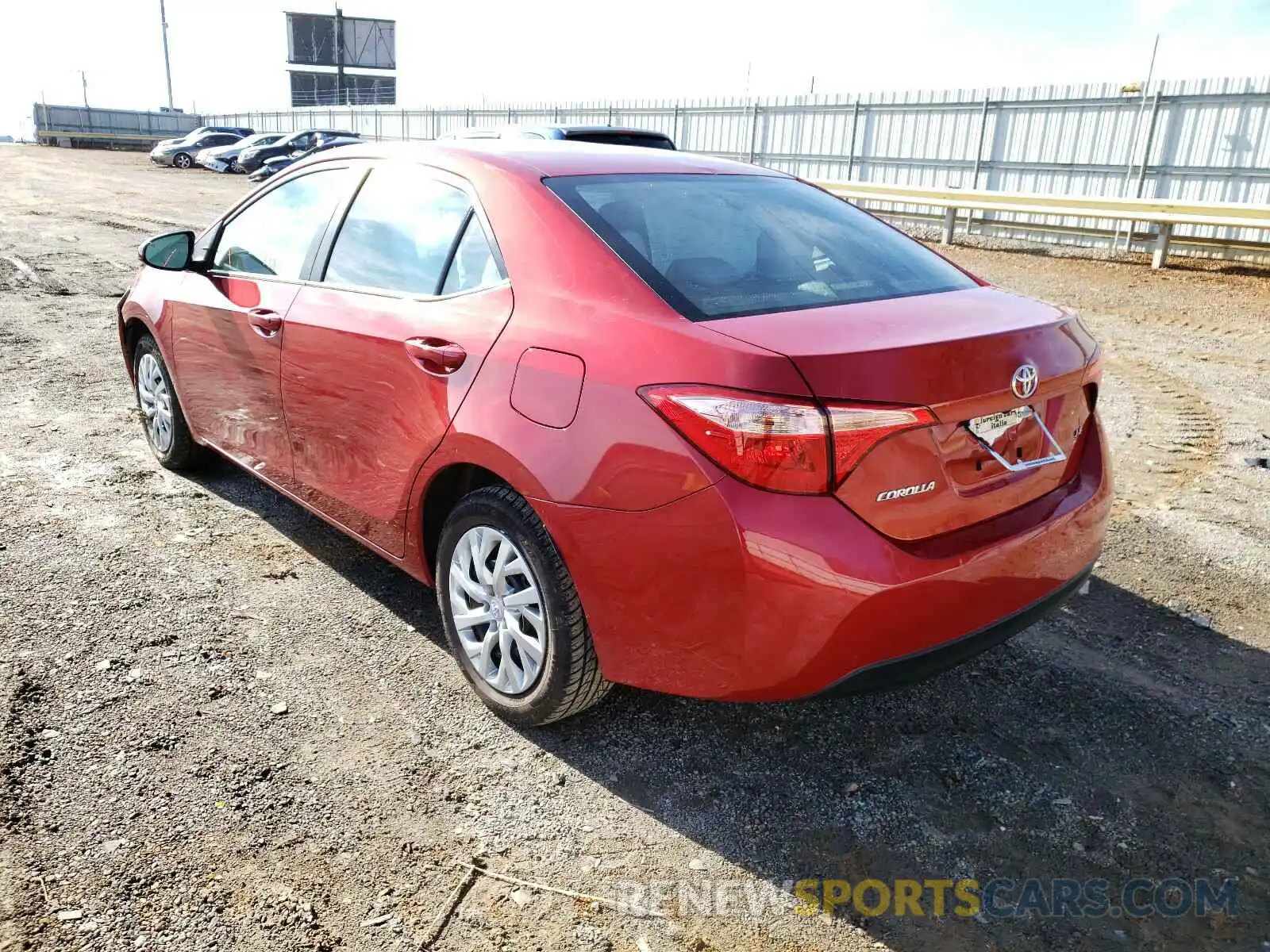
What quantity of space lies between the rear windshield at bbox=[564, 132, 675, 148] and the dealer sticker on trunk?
362 inches

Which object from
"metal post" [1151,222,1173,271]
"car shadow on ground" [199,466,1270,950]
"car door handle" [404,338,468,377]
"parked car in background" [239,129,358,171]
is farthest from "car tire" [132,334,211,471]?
"parked car in background" [239,129,358,171]

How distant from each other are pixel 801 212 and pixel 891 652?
1.66 metres

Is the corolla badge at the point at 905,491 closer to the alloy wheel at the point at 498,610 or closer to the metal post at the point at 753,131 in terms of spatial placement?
the alloy wheel at the point at 498,610

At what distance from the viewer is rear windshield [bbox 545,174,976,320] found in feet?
Answer: 8.82

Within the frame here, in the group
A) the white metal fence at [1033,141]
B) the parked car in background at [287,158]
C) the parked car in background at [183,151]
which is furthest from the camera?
the parked car in background at [183,151]

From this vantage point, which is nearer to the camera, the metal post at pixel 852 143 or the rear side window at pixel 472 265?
the rear side window at pixel 472 265

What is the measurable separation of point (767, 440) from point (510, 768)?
130 centimetres

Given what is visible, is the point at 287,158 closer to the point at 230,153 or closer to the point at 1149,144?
the point at 230,153

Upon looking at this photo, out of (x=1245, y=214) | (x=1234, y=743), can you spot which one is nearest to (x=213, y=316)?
(x=1234, y=743)

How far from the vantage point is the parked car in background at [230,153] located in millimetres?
33125

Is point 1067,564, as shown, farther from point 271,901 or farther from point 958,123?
point 958,123

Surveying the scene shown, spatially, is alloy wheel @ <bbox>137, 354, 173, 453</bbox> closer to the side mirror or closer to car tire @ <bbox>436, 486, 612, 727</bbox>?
the side mirror

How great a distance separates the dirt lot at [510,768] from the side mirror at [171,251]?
45.7 inches

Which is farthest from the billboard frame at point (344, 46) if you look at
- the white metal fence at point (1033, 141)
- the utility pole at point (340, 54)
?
the white metal fence at point (1033, 141)
